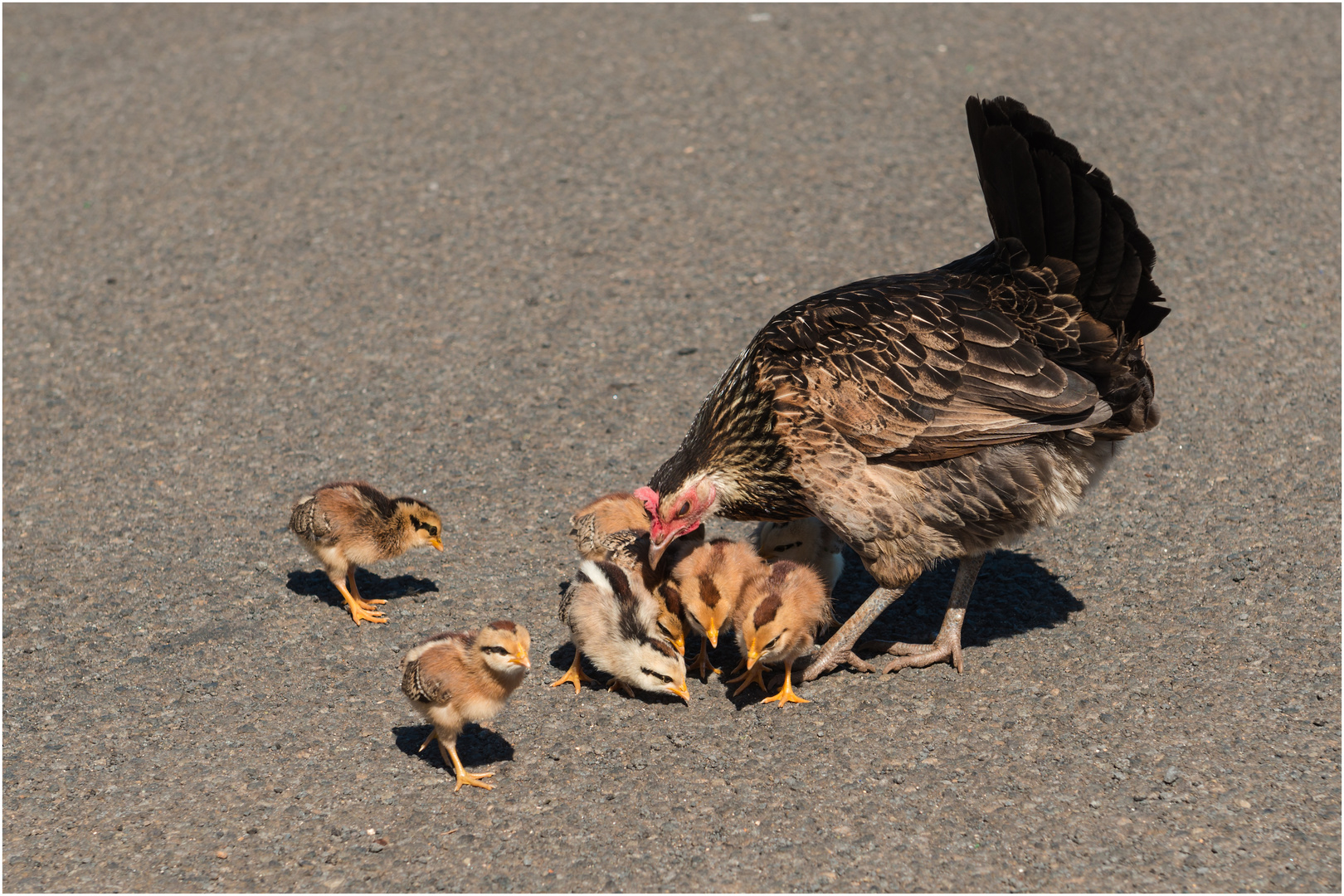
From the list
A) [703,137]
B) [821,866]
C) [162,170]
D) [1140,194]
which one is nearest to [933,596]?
[821,866]

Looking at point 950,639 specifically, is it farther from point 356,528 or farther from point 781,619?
point 356,528

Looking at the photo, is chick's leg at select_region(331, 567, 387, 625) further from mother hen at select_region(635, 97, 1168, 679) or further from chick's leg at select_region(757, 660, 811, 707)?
chick's leg at select_region(757, 660, 811, 707)

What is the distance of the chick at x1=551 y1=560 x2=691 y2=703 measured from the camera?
17.3 feet

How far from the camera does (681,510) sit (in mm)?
5535

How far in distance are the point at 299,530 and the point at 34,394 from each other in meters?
3.42

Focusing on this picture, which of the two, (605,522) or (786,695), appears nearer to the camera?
(786,695)

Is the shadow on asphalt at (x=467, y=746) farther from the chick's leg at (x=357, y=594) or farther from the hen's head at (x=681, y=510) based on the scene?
the hen's head at (x=681, y=510)

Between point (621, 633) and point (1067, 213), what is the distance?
8.90ft

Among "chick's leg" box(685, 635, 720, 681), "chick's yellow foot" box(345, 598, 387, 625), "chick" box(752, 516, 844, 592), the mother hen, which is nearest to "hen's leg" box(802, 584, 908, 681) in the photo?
the mother hen

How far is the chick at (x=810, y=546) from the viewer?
6.07 metres

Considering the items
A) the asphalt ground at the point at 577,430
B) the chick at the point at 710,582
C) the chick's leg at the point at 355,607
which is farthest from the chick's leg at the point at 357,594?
the chick at the point at 710,582

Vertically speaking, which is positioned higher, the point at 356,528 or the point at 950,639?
the point at 356,528

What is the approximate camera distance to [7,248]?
9.81 meters

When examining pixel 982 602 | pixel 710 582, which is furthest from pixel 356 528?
pixel 982 602
